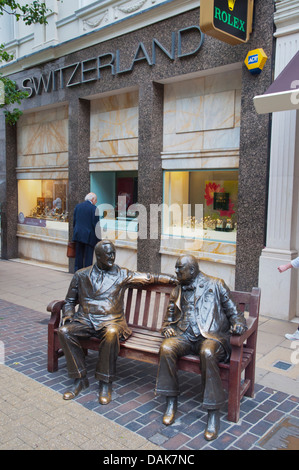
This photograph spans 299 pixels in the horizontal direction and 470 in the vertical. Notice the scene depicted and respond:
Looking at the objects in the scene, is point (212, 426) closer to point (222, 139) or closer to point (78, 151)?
point (222, 139)

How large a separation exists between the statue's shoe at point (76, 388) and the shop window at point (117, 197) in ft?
16.9

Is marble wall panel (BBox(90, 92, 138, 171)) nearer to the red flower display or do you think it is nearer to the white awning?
the red flower display

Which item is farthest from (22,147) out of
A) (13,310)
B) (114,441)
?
(114,441)

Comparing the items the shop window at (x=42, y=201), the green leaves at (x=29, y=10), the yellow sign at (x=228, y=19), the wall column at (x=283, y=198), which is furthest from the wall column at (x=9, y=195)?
the wall column at (x=283, y=198)

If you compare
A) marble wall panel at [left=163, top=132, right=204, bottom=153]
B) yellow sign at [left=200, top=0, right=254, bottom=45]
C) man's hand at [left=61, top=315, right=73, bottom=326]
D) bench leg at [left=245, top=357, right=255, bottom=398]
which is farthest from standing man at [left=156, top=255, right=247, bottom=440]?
marble wall panel at [left=163, top=132, right=204, bottom=153]

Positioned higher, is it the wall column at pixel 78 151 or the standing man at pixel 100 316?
the wall column at pixel 78 151

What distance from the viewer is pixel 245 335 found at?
3.60m

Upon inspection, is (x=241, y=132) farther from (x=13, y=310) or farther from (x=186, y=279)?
(x=13, y=310)

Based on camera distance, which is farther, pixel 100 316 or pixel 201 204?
pixel 201 204

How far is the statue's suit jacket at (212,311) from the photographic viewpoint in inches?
142

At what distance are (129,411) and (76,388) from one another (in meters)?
0.59

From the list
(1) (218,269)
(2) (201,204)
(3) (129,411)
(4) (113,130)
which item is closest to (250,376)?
(3) (129,411)

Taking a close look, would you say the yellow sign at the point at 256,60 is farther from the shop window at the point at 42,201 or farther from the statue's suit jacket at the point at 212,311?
the shop window at the point at 42,201

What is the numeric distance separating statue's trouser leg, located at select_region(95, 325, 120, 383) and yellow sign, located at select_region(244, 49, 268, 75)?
15.2 ft
